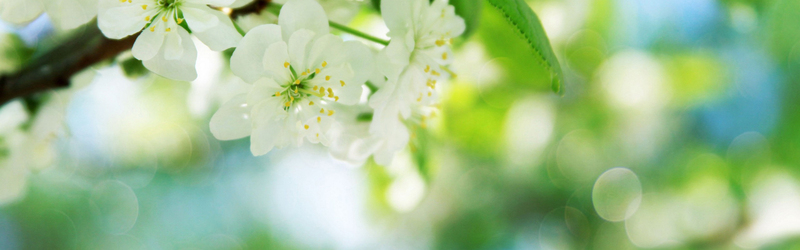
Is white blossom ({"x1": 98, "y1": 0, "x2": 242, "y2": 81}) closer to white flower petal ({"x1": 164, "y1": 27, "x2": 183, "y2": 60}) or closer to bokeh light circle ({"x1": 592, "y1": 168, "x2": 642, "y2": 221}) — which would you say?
white flower petal ({"x1": 164, "y1": 27, "x2": 183, "y2": 60})

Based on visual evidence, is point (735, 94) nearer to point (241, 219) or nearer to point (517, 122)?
point (517, 122)

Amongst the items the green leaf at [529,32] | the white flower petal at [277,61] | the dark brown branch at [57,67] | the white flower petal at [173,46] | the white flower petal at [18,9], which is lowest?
the dark brown branch at [57,67]

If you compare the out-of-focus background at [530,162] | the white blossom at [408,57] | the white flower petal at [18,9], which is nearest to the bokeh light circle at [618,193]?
the out-of-focus background at [530,162]

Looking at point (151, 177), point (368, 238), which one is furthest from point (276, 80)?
point (151, 177)

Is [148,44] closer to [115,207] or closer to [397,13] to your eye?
[397,13]

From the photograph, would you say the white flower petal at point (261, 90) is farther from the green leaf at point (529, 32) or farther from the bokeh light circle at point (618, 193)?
the bokeh light circle at point (618, 193)
